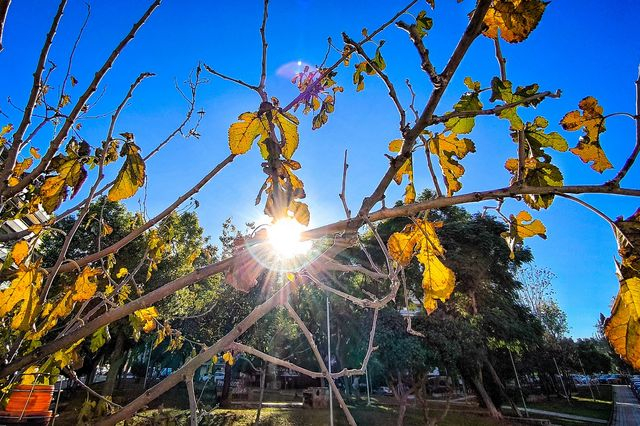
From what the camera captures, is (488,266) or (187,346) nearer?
(488,266)

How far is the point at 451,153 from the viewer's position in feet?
2.93

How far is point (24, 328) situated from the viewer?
2.75ft

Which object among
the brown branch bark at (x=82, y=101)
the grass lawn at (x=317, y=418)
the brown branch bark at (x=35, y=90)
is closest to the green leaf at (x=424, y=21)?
the brown branch bark at (x=82, y=101)

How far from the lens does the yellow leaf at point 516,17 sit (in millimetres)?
525

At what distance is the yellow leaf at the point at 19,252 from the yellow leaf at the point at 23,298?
0.06 meters

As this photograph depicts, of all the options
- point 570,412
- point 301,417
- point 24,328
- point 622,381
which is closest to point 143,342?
point 301,417

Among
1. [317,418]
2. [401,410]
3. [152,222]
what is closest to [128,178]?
[152,222]

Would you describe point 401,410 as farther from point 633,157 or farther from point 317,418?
point 633,157

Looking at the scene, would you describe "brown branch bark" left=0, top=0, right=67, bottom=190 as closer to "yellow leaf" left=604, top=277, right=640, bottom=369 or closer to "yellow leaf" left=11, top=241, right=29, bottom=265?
"yellow leaf" left=11, top=241, right=29, bottom=265

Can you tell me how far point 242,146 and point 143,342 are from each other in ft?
61.1

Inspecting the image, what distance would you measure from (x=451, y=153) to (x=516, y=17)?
1.27 ft

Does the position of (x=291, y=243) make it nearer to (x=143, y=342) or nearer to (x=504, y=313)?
(x=504, y=313)

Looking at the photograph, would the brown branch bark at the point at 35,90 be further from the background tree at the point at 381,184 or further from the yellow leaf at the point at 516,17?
the yellow leaf at the point at 516,17

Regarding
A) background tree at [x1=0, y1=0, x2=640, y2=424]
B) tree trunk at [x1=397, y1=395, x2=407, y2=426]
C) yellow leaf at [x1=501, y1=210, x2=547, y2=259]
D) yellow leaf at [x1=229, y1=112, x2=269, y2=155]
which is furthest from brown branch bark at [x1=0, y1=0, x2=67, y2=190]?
tree trunk at [x1=397, y1=395, x2=407, y2=426]
